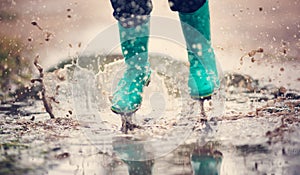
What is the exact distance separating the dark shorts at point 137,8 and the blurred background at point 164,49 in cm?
66

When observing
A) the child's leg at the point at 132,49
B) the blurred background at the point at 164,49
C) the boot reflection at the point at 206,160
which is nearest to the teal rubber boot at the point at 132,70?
the child's leg at the point at 132,49

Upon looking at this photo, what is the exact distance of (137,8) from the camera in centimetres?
171

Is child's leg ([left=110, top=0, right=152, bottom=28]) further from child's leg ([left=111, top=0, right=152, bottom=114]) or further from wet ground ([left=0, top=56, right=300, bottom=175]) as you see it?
wet ground ([left=0, top=56, right=300, bottom=175])

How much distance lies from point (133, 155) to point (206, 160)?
18 centimetres

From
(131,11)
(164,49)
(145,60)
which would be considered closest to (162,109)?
(145,60)

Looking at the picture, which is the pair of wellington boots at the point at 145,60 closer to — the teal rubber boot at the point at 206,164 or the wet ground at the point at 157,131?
the wet ground at the point at 157,131

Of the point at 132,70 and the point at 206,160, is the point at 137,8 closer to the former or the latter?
the point at 132,70

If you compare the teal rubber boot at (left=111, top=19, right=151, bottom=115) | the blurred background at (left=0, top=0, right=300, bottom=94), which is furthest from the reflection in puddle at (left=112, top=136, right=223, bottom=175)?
the blurred background at (left=0, top=0, right=300, bottom=94)

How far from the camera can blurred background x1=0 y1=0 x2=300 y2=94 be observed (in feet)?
7.93

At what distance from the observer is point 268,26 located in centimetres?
274

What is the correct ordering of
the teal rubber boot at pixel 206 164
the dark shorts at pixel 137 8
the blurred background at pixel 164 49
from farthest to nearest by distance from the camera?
the blurred background at pixel 164 49
the dark shorts at pixel 137 8
the teal rubber boot at pixel 206 164

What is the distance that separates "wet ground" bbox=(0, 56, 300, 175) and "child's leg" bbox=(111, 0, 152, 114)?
8cm

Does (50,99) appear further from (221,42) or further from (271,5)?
(271,5)

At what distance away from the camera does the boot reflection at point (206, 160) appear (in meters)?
1.32
